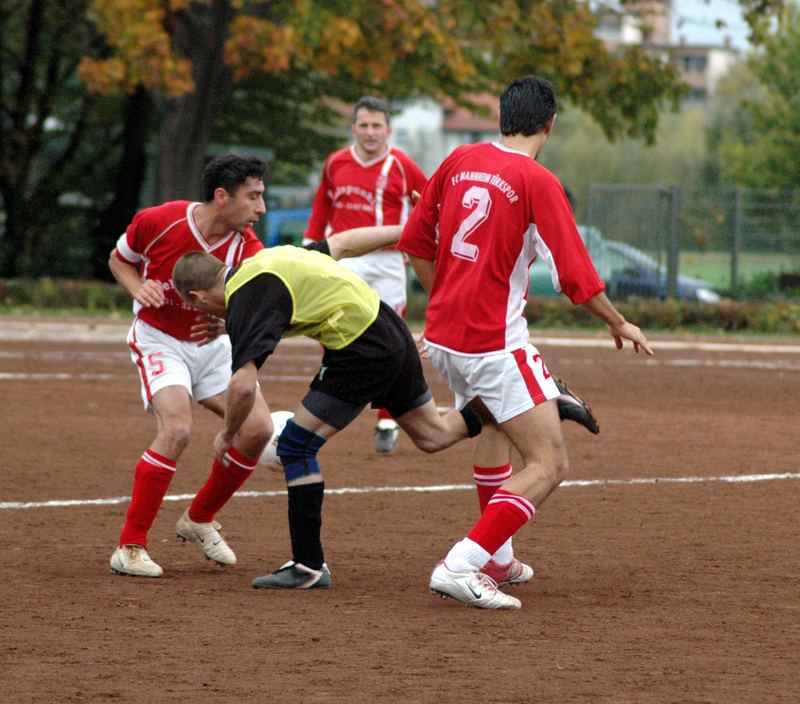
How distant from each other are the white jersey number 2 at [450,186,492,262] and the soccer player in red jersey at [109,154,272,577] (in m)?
1.19

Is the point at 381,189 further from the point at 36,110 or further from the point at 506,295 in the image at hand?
the point at 36,110

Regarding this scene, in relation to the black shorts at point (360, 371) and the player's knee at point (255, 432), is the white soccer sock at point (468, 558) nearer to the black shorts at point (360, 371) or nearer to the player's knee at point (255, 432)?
the black shorts at point (360, 371)

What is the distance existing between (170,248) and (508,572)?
2.17 m

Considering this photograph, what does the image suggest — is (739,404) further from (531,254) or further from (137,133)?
(137,133)

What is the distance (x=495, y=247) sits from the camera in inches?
257

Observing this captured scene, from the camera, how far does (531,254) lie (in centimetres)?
668

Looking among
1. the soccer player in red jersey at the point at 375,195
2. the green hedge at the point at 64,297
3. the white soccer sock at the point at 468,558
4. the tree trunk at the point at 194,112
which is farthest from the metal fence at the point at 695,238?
the white soccer sock at the point at 468,558

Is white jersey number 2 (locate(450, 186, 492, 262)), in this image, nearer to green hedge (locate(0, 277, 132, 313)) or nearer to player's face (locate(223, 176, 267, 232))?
player's face (locate(223, 176, 267, 232))

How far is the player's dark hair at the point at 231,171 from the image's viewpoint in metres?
7.33

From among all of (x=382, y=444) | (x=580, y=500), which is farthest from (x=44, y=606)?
(x=382, y=444)

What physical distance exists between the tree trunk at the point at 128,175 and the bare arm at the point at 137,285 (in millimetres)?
23738

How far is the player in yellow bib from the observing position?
6551 mm

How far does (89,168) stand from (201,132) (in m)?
6.56

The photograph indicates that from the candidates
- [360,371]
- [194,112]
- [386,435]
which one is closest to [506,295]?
[360,371]
